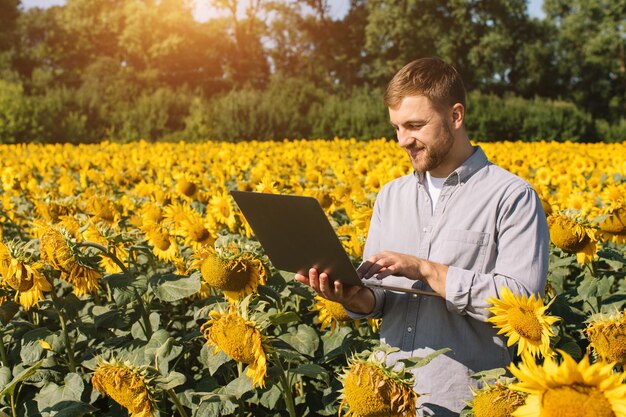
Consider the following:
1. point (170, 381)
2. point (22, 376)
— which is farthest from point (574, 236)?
point (22, 376)

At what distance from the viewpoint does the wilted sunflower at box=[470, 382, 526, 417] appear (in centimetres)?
136

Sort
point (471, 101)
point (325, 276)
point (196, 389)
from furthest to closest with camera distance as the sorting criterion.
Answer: point (471, 101)
point (196, 389)
point (325, 276)

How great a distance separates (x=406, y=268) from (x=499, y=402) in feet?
1.56

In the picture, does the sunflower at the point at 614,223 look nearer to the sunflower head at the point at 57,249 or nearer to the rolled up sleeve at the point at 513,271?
the rolled up sleeve at the point at 513,271

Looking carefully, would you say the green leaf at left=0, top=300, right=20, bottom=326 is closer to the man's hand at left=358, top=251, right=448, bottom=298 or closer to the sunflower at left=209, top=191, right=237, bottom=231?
the sunflower at left=209, top=191, right=237, bottom=231

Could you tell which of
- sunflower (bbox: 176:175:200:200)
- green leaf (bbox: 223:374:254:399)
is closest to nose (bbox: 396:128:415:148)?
green leaf (bbox: 223:374:254:399)

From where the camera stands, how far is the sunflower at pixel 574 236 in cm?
263

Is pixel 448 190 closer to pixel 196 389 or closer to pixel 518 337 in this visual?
pixel 518 337

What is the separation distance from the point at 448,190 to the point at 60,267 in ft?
4.14

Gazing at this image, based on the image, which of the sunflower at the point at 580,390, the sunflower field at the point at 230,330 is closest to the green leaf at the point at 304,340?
the sunflower field at the point at 230,330

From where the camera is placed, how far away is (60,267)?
7.50ft

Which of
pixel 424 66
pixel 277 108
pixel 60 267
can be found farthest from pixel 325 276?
pixel 277 108

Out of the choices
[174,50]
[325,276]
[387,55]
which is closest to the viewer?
[325,276]

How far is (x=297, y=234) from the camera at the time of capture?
1714mm
